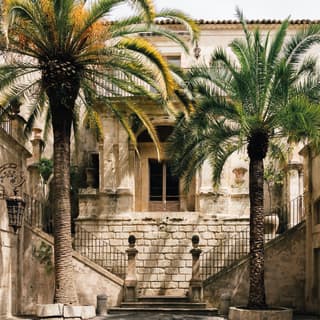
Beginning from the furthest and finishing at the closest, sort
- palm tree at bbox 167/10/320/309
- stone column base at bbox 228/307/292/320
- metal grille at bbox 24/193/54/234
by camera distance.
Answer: metal grille at bbox 24/193/54/234, palm tree at bbox 167/10/320/309, stone column base at bbox 228/307/292/320

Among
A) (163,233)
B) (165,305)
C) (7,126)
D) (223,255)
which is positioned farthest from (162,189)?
(7,126)

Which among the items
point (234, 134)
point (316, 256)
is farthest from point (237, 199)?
point (234, 134)

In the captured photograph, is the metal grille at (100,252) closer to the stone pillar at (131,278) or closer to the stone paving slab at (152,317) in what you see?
the stone pillar at (131,278)

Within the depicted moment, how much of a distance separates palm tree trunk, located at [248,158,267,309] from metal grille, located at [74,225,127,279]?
665cm

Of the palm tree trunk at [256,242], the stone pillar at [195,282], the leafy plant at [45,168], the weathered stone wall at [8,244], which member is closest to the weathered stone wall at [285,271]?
the stone pillar at [195,282]

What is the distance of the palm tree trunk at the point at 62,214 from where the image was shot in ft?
60.1

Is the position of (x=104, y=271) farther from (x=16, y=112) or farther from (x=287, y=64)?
(x=287, y=64)

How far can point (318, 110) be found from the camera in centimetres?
1788

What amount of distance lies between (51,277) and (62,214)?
577 centimetres

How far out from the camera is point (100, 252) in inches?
1032

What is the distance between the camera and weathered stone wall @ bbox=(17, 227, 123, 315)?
23703 millimetres

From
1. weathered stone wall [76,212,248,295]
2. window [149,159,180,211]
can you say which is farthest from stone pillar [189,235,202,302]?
window [149,159,180,211]

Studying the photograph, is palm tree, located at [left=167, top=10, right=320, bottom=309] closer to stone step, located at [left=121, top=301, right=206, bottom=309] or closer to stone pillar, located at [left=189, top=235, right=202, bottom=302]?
stone step, located at [left=121, top=301, right=206, bottom=309]

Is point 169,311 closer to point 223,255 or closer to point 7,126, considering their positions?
point 223,255
